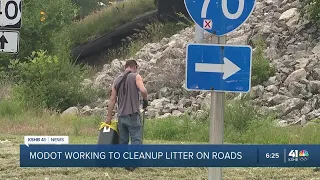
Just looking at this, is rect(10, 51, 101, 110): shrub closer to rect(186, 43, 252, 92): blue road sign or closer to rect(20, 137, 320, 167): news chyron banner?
rect(20, 137, 320, 167): news chyron banner

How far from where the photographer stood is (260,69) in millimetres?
25953

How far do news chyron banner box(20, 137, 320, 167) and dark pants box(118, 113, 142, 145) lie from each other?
3739mm

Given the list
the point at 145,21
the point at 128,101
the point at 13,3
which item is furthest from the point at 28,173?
the point at 145,21

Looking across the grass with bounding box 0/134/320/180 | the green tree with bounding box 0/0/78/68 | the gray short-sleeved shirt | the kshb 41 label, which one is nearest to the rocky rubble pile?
the green tree with bounding box 0/0/78/68

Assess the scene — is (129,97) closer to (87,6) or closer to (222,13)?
(222,13)

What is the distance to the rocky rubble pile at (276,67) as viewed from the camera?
2397cm

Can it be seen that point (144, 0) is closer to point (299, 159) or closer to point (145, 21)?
point (145, 21)

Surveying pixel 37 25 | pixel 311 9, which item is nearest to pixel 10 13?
pixel 311 9

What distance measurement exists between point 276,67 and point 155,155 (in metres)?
19.1

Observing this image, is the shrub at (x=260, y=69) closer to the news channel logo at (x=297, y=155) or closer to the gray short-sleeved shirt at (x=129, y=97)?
the gray short-sleeved shirt at (x=129, y=97)

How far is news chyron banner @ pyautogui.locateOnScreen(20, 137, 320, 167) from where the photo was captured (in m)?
8.00

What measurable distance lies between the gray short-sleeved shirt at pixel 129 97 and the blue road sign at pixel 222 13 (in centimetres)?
471

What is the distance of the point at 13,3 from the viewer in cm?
1208

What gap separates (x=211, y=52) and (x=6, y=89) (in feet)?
69.3
